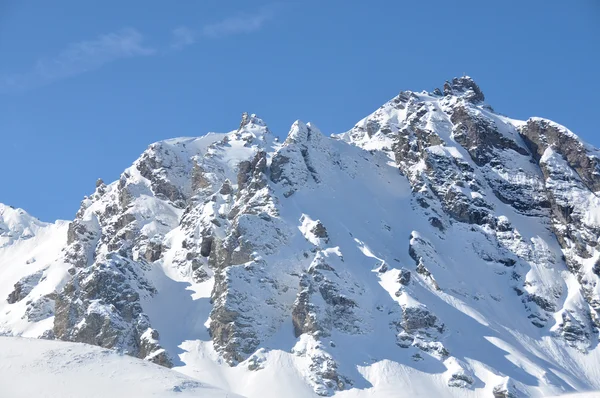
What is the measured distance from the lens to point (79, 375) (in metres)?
97.4

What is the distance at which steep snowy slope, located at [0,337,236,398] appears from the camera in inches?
3706

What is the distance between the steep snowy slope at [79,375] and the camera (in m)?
94.1

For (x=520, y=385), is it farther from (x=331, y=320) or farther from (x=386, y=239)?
(x=386, y=239)

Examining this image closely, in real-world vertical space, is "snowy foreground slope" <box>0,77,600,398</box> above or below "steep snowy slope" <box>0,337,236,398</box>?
above

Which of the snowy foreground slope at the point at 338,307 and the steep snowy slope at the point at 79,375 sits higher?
the snowy foreground slope at the point at 338,307

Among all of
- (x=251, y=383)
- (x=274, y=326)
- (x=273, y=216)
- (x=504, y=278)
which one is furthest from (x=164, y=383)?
(x=504, y=278)

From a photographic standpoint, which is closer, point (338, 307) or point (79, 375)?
point (79, 375)

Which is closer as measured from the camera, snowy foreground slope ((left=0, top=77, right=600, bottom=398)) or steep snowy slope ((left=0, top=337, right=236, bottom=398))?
steep snowy slope ((left=0, top=337, right=236, bottom=398))

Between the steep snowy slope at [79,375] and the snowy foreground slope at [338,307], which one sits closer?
the steep snowy slope at [79,375]

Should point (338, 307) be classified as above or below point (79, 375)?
above

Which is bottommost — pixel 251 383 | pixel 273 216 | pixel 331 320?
pixel 251 383

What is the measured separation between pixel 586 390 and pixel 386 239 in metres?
51.1

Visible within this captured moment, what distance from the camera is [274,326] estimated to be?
16738 cm

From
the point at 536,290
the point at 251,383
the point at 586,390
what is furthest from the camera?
the point at 536,290
